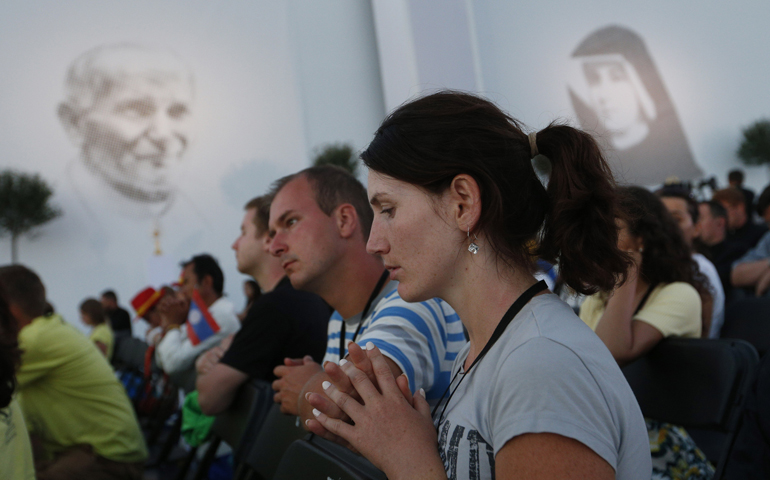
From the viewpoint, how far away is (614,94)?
12.7m

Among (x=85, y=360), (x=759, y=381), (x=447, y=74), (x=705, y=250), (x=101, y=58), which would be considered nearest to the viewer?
(x=759, y=381)

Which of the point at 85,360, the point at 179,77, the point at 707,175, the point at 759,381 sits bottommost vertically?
the point at 707,175

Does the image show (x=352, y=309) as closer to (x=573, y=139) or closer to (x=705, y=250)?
(x=573, y=139)

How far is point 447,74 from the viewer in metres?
9.04

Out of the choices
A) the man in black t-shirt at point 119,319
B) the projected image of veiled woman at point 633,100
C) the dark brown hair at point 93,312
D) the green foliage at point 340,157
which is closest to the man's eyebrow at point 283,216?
the dark brown hair at point 93,312

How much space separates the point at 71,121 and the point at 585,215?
1144 cm

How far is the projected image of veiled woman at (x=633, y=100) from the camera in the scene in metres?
12.6

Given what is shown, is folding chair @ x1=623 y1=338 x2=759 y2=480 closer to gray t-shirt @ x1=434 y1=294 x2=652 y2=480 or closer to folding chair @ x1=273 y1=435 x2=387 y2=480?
gray t-shirt @ x1=434 y1=294 x2=652 y2=480

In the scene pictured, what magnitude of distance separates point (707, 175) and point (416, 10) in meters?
7.52

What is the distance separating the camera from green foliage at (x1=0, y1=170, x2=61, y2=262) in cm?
941

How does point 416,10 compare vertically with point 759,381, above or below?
above

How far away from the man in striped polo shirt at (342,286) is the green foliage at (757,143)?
42.1 feet

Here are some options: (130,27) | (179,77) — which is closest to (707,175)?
(179,77)

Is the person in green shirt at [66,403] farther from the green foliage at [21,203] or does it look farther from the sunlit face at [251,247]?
the green foliage at [21,203]
